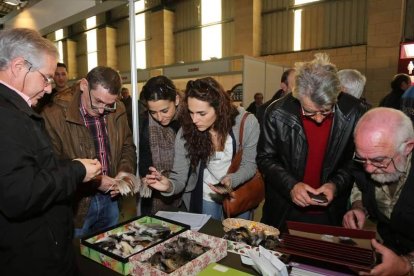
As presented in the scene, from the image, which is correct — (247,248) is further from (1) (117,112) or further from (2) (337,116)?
(1) (117,112)

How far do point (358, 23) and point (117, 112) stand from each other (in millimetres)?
7624

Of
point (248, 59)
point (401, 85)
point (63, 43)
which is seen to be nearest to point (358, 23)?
point (248, 59)

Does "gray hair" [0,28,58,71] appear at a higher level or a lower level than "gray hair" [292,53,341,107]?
higher

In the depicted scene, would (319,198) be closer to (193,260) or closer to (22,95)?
(193,260)

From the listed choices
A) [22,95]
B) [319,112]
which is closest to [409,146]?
[319,112]

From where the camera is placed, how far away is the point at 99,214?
2.09 meters

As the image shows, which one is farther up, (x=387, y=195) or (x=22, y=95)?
(x=22, y=95)

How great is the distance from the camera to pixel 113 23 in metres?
12.9

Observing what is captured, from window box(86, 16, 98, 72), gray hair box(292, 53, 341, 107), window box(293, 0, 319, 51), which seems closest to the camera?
gray hair box(292, 53, 341, 107)

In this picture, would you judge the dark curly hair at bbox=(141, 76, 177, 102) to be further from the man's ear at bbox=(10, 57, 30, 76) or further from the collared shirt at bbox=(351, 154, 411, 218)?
the collared shirt at bbox=(351, 154, 411, 218)

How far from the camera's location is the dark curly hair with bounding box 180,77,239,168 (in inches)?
78.0

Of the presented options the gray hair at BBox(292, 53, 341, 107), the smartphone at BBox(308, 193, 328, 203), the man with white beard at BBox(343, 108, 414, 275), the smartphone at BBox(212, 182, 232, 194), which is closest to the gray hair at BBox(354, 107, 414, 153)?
the man with white beard at BBox(343, 108, 414, 275)

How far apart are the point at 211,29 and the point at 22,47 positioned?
9.91 meters

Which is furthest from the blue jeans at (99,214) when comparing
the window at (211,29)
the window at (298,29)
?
the window at (211,29)
